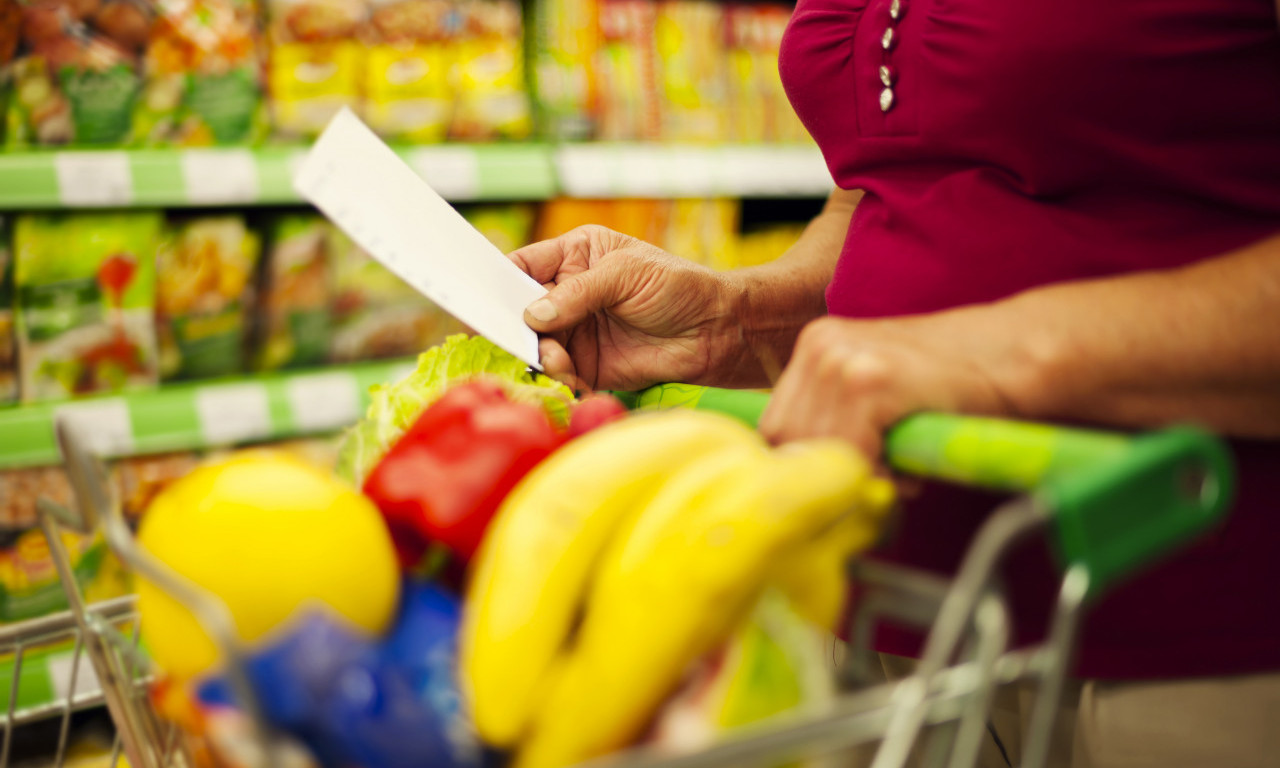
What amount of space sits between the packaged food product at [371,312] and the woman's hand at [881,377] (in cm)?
156

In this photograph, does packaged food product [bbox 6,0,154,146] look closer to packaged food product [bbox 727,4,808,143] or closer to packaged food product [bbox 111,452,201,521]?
packaged food product [bbox 111,452,201,521]

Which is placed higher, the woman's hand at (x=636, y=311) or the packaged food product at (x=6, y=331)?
the woman's hand at (x=636, y=311)

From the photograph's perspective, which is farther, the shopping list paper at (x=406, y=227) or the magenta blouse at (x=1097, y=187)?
the shopping list paper at (x=406, y=227)

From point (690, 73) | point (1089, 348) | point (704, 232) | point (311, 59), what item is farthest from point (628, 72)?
point (1089, 348)

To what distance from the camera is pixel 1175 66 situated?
62cm

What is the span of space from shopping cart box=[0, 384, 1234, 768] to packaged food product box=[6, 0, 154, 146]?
4.88 feet

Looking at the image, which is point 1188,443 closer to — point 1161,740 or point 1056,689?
point 1056,689

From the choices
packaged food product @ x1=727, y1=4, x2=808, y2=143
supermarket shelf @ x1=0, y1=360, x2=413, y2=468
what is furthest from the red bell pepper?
packaged food product @ x1=727, y1=4, x2=808, y2=143

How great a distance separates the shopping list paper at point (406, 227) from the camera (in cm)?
79

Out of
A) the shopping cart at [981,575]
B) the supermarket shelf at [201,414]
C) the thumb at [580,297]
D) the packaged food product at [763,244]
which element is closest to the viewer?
the shopping cart at [981,575]

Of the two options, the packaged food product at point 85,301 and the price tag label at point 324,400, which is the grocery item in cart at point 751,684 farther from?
the packaged food product at point 85,301

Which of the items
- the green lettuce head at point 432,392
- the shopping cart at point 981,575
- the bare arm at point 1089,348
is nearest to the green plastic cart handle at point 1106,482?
the shopping cart at point 981,575

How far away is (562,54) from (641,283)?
131 centimetres

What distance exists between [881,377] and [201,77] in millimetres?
1692
